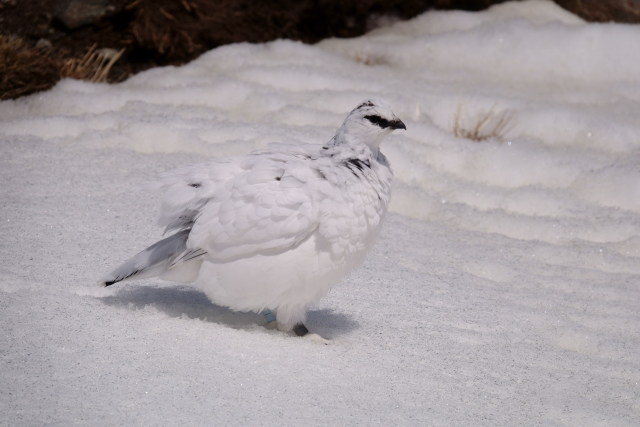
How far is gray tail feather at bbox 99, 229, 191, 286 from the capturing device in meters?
2.95

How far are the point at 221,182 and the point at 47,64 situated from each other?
274 cm

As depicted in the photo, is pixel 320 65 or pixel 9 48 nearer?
pixel 9 48

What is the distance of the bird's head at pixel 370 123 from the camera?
3.07 meters

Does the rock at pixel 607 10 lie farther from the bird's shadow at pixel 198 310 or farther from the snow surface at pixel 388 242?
the bird's shadow at pixel 198 310

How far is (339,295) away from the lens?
3.56 meters

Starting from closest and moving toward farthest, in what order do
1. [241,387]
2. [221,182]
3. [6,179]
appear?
1. [241,387]
2. [221,182]
3. [6,179]

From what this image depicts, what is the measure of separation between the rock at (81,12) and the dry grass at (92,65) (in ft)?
0.67

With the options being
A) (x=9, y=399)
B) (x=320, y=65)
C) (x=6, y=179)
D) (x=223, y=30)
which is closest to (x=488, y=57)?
(x=320, y=65)

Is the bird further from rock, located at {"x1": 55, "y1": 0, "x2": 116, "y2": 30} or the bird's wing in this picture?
rock, located at {"x1": 55, "y1": 0, "x2": 116, "y2": 30}

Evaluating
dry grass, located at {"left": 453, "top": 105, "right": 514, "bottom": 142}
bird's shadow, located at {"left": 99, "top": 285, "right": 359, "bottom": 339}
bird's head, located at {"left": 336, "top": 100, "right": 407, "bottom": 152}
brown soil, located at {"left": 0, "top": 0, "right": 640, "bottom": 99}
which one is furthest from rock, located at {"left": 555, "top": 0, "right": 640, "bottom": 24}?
bird's shadow, located at {"left": 99, "top": 285, "right": 359, "bottom": 339}

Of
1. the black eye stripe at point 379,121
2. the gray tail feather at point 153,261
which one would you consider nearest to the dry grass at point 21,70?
the gray tail feather at point 153,261

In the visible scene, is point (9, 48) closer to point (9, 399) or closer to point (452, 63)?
point (452, 63)

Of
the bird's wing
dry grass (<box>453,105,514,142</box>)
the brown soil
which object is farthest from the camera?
the brown soil

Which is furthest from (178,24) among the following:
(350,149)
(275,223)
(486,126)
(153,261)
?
(275,223)
